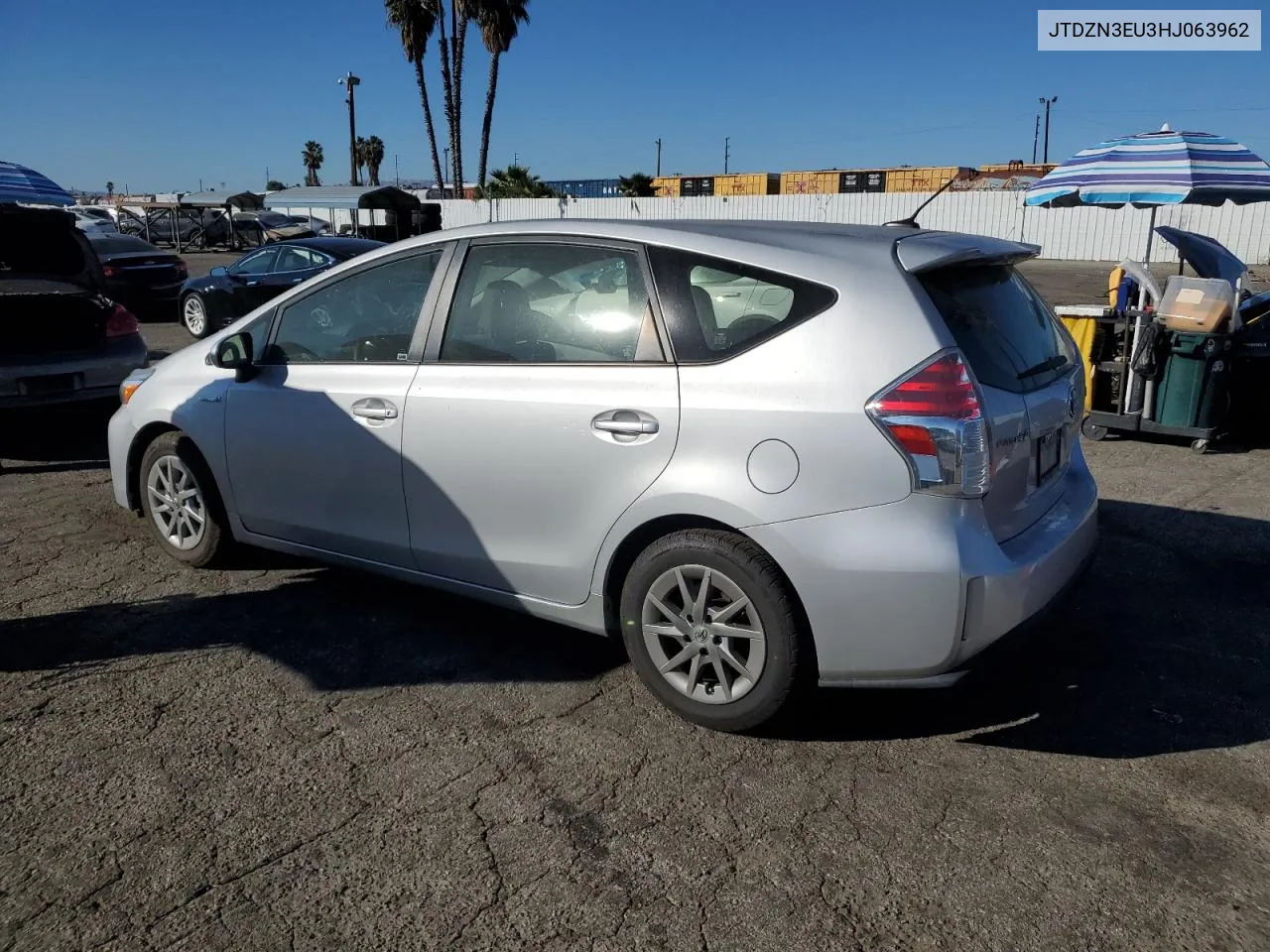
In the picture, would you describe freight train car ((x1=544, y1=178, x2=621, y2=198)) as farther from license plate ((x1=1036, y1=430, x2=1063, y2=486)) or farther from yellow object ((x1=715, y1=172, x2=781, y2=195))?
license plate ((x1=1036, y1=430, x2=1063, y2=486))

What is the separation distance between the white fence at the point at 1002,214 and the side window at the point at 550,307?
25.3 m

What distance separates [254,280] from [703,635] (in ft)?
43.1

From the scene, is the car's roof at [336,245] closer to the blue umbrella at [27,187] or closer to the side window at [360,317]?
the blue umbrella at [27,187]

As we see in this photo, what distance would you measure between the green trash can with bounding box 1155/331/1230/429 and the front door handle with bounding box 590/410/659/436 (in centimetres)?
588

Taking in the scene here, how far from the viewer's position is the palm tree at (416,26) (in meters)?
38.5

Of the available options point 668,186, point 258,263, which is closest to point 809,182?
point 668,186

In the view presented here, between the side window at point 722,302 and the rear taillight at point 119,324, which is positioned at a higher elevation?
the side window at point 722,302

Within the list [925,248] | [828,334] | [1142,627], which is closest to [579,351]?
[828,334]

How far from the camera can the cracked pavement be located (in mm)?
2467

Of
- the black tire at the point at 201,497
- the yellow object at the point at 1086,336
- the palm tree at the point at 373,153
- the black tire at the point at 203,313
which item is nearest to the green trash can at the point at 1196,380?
the yellow object at the point at 1086,336

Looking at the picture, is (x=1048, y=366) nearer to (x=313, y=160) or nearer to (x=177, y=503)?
(x=177, y=503)

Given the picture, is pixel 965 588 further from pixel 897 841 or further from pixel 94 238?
pixel 94 238

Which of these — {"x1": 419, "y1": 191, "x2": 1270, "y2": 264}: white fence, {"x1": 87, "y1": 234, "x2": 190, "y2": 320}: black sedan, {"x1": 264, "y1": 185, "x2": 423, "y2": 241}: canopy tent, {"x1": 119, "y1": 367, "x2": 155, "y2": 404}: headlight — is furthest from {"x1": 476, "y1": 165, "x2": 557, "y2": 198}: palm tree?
{"x1": 119, "y1": 367, "x2": 155, "y2": 404}: headlight

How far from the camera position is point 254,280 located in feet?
47.9
